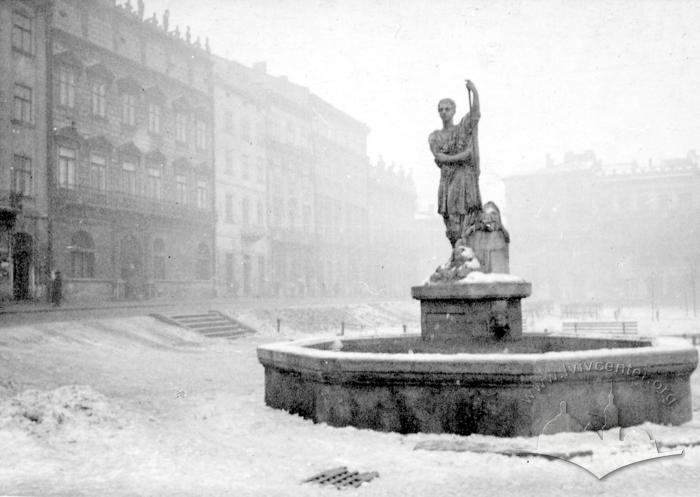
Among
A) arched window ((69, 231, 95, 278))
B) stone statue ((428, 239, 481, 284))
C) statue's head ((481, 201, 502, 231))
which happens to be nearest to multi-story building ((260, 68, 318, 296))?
arched window ((69, 231, 95, 278))

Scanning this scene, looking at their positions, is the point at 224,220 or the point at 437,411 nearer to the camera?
the point at 437,411

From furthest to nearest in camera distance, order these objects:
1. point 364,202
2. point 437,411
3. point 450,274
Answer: point 364,202 < point 450,274 < point 437,411

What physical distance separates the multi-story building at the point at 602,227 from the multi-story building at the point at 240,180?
→ 2857 cm

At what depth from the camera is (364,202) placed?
2430 inches

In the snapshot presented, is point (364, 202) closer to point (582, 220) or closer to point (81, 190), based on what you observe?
point (582, 220)

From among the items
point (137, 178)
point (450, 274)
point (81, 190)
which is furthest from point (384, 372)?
point (137, 178)

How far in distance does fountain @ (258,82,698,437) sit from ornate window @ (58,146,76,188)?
2398 cm

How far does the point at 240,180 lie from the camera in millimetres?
43594

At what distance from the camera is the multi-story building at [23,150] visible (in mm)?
26125

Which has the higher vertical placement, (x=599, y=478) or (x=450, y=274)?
(x=450, y=274)

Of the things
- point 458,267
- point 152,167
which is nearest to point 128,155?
point 152,167

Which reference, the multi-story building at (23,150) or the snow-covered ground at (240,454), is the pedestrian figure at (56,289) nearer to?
the multi-story building at (23,150)

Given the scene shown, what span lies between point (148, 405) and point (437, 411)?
419cm

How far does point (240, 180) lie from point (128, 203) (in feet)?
39.0
